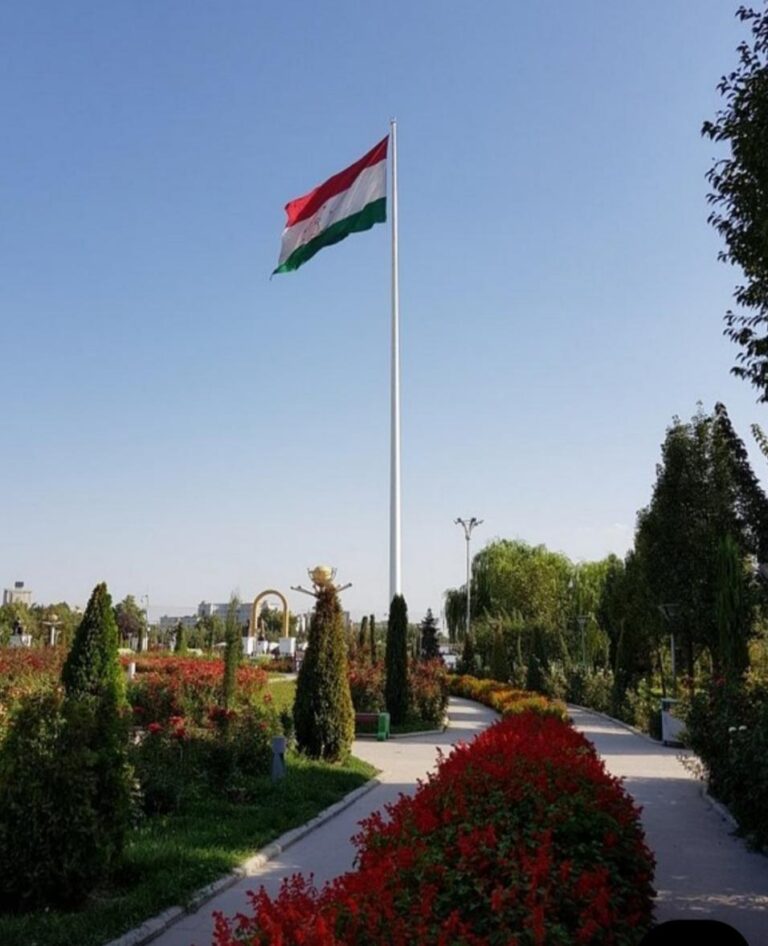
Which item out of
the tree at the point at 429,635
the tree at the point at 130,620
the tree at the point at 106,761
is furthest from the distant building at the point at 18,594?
the tree at the point at 106,761

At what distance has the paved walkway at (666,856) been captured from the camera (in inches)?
230

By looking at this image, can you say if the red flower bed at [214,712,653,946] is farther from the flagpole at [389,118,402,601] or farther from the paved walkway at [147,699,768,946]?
the flagpole at [389,118,402,601]

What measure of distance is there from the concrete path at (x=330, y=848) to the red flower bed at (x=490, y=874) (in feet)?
4.70

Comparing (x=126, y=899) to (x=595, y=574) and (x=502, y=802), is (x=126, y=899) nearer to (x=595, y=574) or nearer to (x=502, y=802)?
(x=502, y=802)

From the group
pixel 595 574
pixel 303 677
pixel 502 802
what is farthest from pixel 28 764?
pixel 595 574

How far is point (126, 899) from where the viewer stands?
5680mm

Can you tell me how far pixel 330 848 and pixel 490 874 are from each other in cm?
468

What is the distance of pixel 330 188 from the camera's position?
21781 mm

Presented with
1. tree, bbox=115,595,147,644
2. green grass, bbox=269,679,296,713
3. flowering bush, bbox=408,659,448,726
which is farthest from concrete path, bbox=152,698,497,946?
tree, bbox=115,595,147,644

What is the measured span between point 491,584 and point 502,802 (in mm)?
48160

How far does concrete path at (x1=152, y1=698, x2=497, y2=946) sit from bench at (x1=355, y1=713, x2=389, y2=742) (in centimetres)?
35

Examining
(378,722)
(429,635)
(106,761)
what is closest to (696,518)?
(378,722)

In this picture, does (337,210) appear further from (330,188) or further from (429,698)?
(429,698)

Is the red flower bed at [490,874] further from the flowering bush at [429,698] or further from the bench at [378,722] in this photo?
the flowering bush at [429,698]
